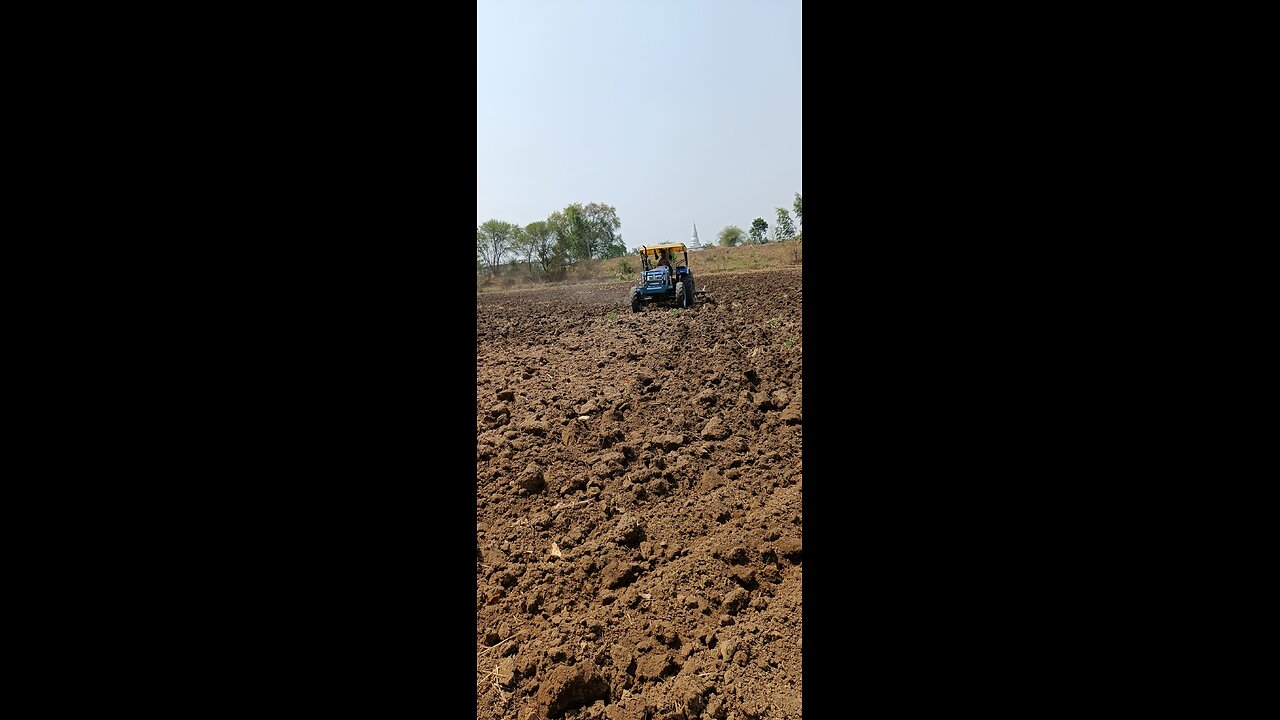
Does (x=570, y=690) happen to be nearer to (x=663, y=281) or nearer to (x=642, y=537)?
(x=642, y=537)

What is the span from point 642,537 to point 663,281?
716 cm

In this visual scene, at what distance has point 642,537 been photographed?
2982 mm

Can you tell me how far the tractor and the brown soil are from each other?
3.27m

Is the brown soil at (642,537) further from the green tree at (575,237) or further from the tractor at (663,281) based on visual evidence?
the green tree at (575,237)

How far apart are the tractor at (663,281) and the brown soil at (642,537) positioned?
129 inches

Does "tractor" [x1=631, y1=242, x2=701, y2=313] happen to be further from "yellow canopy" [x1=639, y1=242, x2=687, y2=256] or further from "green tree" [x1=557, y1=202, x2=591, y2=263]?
"green tree" [x1=557, y1=202, x2=591, y2=263]

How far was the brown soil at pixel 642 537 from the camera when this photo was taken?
2.01 m
